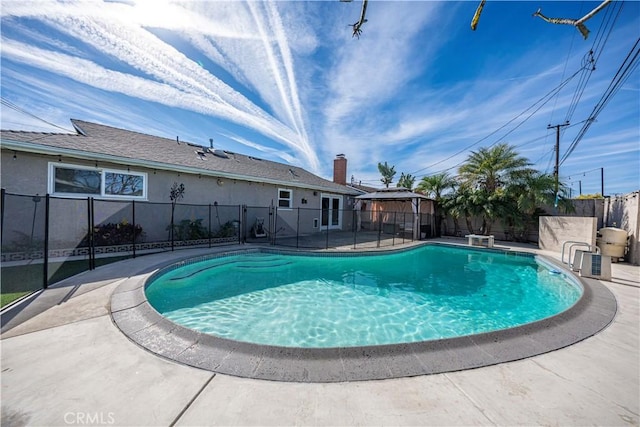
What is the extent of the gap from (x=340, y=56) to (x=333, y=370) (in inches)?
344

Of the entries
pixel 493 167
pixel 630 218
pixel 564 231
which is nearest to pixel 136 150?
pixel 493 167

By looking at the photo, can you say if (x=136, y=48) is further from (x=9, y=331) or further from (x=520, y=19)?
(x=520, y=19)

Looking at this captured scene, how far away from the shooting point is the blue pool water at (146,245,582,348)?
3932 millimetres

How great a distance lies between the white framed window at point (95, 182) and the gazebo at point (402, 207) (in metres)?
8.71

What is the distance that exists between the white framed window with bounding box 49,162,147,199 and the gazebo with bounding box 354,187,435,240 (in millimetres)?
8710

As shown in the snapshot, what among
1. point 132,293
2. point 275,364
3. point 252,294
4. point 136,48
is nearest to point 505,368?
point 275,364

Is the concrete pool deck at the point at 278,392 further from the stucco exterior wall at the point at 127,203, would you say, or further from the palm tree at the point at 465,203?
the palm tree at the point at 465,203

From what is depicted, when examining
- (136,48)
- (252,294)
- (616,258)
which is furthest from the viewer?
(616,258)

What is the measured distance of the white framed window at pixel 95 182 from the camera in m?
6.29

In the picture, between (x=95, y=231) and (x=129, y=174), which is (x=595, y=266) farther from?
(x=95, y=231)

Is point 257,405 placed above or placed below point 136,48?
below

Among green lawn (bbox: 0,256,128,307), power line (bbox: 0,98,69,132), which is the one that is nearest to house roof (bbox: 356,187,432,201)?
green lawn (bbox: 0,256,128,307)

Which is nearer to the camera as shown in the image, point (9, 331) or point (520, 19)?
point (9, 331)

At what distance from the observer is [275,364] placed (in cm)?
226
